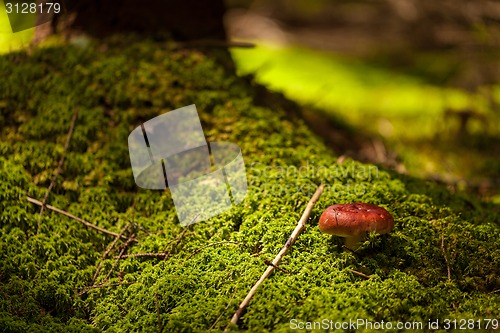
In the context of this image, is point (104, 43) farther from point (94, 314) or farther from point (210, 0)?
point (94, 314)

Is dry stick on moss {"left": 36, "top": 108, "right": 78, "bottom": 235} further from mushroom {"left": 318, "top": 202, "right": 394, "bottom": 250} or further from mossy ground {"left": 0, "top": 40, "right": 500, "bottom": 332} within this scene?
mushroom {"left": 318, "top": 202, "right": 394, "bottom": 250}

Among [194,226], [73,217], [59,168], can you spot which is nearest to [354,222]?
[194,226]

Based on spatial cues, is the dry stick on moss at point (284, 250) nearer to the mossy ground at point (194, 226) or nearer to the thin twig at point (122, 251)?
the mossy ground at point (194, 226)

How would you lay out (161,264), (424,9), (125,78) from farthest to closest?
(424,9) → (125,78) → (161,264)

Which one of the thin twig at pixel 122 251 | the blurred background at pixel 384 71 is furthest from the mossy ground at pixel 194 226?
the blurred background at pixel 384 71

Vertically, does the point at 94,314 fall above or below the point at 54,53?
below

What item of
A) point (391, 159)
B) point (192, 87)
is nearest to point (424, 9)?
point (391, 159)

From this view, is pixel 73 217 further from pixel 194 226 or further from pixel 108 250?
pixel 194 226

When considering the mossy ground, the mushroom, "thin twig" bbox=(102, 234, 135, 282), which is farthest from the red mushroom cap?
"thin twig" bbox=(102, 234, 135, 282)
